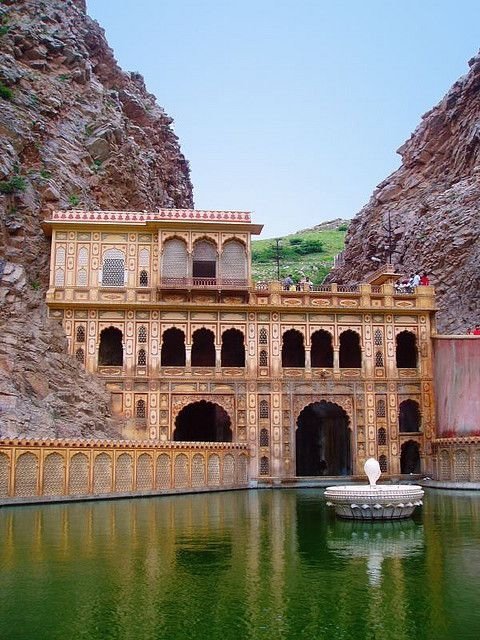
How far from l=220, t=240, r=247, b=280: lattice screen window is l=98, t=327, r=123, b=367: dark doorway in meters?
6.50

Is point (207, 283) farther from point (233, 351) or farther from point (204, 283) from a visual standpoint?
point (233, 351)

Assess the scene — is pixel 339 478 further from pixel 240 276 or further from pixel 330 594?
pixel 330 594

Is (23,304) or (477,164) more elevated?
(477,164)

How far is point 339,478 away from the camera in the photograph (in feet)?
114

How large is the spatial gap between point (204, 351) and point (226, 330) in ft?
10.4

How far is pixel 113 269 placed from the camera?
3662cm

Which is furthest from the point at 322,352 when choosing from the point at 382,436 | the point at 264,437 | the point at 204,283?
the point at 204,283

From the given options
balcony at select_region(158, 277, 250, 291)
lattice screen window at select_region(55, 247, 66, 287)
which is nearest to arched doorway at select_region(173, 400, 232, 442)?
balcony at select_region(158, 277, 250, 291)

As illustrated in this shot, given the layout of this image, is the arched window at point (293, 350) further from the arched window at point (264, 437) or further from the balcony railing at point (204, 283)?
the arched window at point (264, 437)

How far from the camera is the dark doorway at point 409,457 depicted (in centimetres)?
3841

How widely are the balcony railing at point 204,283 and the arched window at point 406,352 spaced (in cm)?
963

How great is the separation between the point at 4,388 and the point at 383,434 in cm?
1900

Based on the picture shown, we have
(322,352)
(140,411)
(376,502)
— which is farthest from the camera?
(322,352)

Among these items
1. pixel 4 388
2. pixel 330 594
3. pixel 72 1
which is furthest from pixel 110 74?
pixel 330 594
